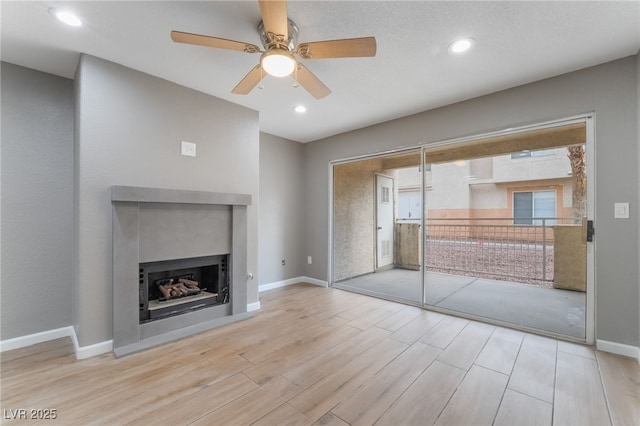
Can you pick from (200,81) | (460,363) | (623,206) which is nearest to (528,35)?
(623,206)

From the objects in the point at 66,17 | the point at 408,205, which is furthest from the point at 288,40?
the point at 408,205

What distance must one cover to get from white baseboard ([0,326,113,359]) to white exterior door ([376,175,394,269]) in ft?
14.9

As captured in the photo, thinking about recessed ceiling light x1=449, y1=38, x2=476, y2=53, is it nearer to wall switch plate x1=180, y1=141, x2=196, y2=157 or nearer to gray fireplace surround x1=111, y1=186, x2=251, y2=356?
gray fireplace surround x1=111, y1=186, x2=251, y2=356

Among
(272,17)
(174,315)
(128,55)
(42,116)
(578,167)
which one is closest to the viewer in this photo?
(272,17)

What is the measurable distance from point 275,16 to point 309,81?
0.60 metres

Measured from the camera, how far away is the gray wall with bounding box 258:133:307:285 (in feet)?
13.7

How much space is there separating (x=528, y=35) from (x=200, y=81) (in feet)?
9.26

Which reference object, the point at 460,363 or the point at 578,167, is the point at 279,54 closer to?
the point at 460,363

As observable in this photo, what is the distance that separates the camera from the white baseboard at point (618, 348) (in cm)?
213

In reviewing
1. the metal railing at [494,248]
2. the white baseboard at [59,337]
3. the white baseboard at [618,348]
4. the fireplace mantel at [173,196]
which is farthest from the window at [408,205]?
the white baseboard at [59,337]

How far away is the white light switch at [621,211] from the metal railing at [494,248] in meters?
1.99

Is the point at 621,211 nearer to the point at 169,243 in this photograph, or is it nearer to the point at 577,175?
the point at 577,175

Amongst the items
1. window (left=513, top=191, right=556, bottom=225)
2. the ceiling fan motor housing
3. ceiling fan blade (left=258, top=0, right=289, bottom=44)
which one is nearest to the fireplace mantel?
the ceiling fan motor housing

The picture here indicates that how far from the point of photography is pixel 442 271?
17.9 ft
